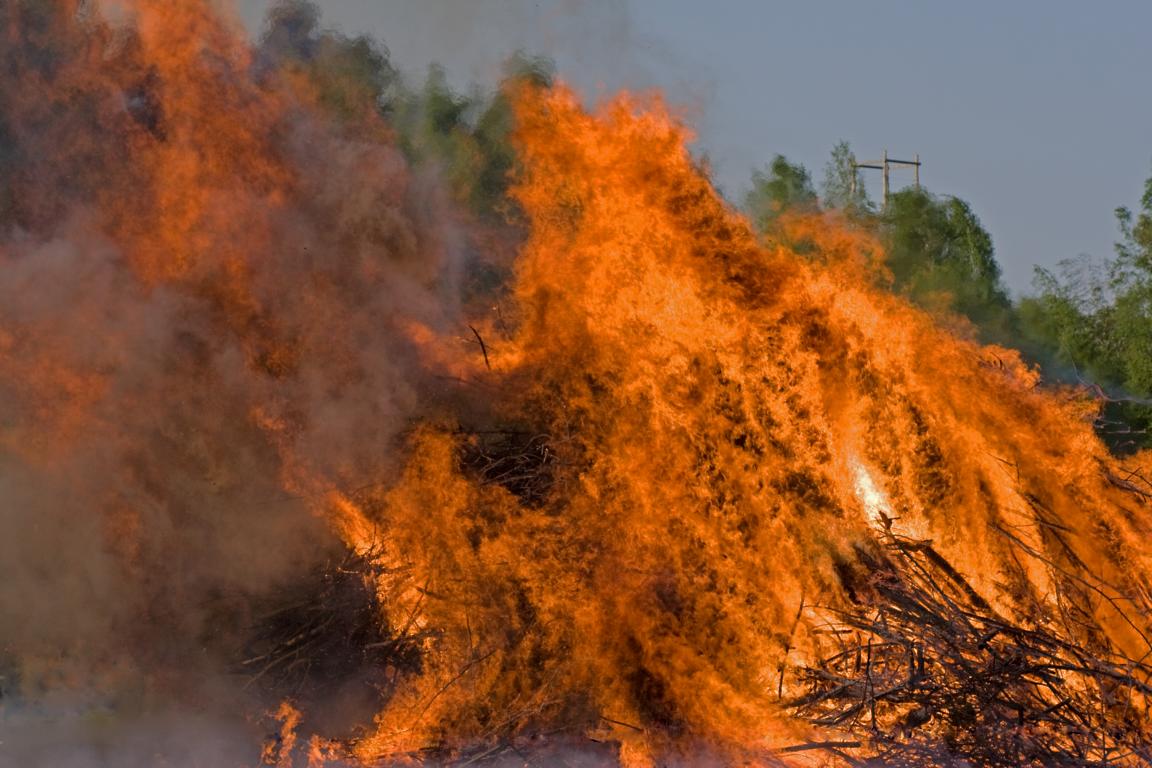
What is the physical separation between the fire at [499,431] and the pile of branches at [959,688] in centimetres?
14

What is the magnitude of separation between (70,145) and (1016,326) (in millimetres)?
20471

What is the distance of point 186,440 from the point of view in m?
11.5

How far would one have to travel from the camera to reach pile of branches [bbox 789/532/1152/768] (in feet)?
26.5

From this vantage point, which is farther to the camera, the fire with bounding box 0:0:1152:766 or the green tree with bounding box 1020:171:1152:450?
the green tree with bounding box 1020:171:1152:450

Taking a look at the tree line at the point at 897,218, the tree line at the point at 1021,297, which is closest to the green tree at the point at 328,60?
the tree line at the point at 897,218

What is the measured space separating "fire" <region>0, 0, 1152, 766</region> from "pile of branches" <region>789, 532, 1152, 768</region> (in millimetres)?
139

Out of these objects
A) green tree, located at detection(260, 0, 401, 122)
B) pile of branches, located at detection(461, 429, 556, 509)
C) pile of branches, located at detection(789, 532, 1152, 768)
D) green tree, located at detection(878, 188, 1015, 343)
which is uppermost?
green tree, located at detection(878, 188, 1015, 343)

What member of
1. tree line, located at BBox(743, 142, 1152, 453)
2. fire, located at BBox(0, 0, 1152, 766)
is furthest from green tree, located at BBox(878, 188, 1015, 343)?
fire, located at BBox(0, 0, 1152, 766)

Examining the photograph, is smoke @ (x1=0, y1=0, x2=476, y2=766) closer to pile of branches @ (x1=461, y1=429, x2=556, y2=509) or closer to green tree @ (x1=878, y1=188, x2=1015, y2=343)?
pile of branches @ (x1=461, y1=429, x2=556, y2=509)

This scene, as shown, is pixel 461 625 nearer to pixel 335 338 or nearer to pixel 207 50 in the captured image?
pixel 335 338

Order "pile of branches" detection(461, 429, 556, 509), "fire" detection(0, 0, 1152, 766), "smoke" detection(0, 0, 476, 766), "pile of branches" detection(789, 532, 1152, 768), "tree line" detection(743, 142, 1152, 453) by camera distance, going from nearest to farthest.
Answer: "pile of branches" detection(789, 532, 1152, 768), "fire" detection(0, 0, 1152, 766), "smoke" detection(0, 0, 476, 766), "pile of branches" detection(461, 429, 556, 509), "tree line" detection(743, 142, 1152, 453)

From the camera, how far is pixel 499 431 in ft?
38.0

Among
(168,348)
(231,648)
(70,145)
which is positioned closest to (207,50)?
(70,145)

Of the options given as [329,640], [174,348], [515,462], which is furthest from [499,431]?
[174,348]
